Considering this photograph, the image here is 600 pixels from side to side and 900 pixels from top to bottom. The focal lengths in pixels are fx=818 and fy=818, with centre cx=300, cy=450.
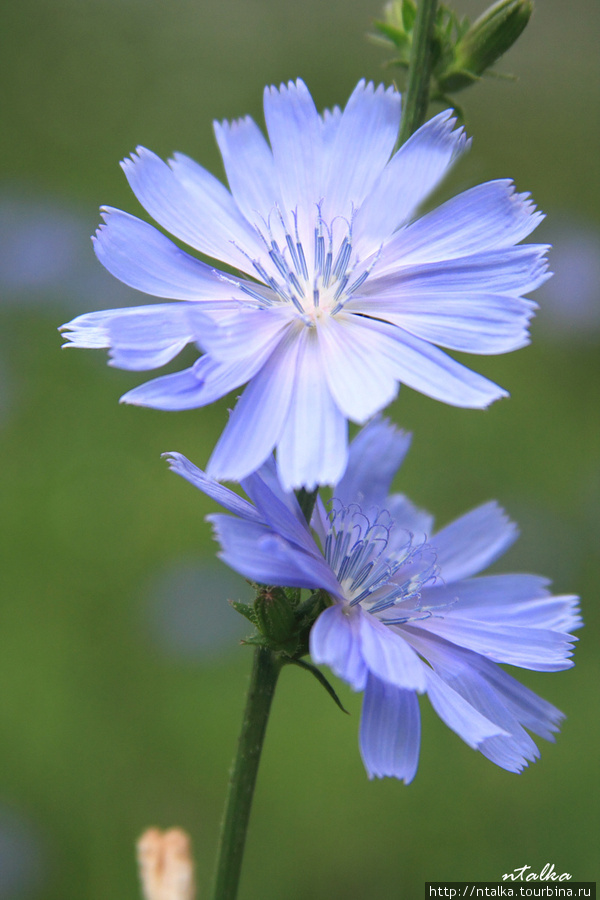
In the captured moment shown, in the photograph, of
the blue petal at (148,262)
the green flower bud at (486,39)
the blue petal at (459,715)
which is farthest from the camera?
the green flower bud at (486,39)

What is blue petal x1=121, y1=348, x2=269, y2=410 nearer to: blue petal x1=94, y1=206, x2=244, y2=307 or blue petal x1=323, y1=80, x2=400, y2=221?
blue petal x1=94, y1=206, x2=244, y2=307

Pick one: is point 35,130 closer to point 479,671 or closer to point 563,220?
point 563,220

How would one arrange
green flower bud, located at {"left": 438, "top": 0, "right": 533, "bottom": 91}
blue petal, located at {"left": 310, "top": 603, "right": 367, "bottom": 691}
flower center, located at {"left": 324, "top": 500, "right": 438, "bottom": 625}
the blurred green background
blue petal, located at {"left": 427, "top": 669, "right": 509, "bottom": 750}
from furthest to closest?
the blurred green background → green flower bud, located at {"left": 438, "top": 0, "right": 533, "bottom": 91} → flower center, located at {"left": 324, "top": 500, "right": 438, "bottom": 625} → blue petal, located at {"left": 427, "top": 669, "right": 509, "bottom": 750} → blue petal, located at {"left": 310, "top": 603, "right": 367, "bottom": 691}

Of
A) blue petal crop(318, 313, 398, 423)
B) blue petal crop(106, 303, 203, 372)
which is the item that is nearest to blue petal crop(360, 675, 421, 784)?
blue petal crop(318, 313, 398, 423)

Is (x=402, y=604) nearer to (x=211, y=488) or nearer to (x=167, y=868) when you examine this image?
(x=211, y=488)

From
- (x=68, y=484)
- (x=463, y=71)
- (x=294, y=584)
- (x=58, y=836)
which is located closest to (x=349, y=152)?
(x=463, y=71)

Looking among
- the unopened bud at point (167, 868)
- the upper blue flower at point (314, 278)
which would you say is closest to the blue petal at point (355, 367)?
the upper blue flower at point (314, 278)

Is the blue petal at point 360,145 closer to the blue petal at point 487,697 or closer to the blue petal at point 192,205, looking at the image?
the blue petal at point 192,205
